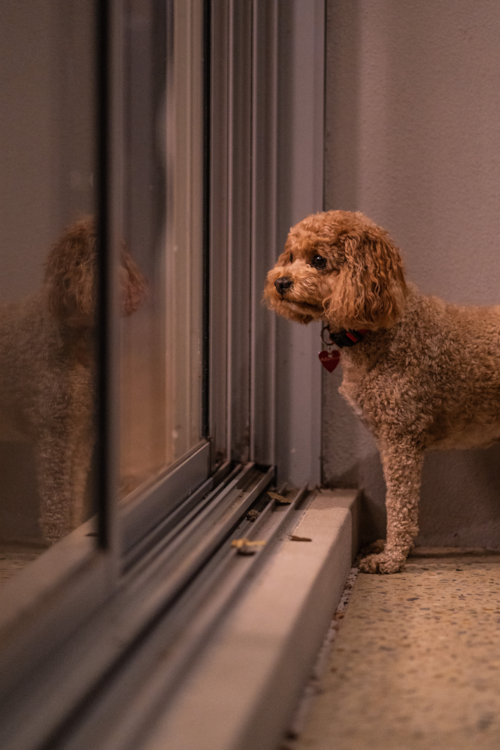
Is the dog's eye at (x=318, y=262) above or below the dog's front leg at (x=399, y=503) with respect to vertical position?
above

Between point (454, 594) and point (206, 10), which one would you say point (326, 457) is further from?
point (206, 10)

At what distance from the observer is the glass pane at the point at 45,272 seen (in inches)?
45.6

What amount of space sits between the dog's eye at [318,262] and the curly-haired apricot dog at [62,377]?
0.73 meters

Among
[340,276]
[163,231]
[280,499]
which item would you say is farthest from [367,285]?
[280,499]

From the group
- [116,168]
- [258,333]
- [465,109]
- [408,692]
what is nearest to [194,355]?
[258,333]

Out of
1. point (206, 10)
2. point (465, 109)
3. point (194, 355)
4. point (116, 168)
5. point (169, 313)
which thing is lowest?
point (194, 355)

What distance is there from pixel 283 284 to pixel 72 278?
0.67 meters

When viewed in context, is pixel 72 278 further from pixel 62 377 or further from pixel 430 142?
pixel 430 142

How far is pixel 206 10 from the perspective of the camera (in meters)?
1.99

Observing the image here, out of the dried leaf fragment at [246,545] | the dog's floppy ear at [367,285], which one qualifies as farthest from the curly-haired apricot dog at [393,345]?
the dried leaf fragment at [246,545]

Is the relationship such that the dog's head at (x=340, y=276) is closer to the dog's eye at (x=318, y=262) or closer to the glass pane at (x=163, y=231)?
the dog's eye at (x=318, y=262)

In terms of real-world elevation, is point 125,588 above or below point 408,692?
above

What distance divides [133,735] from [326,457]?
1.62 metres

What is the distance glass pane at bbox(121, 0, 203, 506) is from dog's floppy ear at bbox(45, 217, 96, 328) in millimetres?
302
